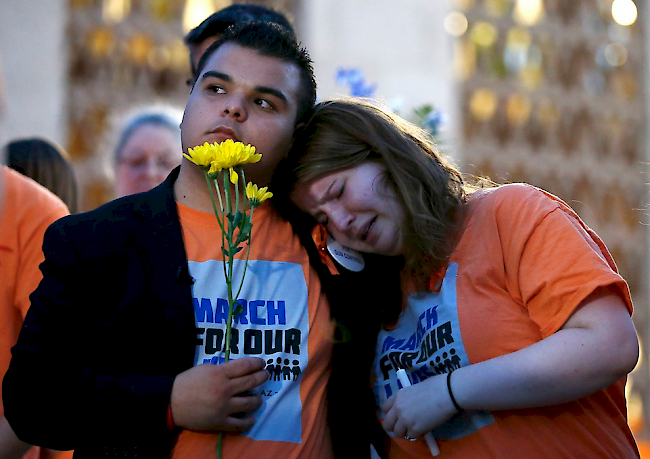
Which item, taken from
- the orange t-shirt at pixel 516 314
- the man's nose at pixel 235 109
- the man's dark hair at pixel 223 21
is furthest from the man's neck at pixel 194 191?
the man's dark hair at pixel 223 21

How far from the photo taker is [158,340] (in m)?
1.91

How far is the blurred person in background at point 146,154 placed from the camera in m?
3.48

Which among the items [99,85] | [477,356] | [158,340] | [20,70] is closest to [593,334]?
[477,356]

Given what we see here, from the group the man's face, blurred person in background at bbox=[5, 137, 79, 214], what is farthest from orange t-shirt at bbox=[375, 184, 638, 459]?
blurred person in background at bbox=[5, 137, 79, 214]

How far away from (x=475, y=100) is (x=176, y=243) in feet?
44.6

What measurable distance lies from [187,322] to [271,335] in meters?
0.21

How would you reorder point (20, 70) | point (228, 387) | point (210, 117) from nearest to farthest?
point (228, 387), point (210, 117), point (20, 70)

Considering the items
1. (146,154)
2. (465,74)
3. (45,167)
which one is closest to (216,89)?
A: (45,167)

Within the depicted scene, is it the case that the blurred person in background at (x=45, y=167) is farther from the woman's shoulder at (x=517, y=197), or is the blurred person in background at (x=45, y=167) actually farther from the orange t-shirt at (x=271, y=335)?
the woman's shoulder at (x=517, y=197)

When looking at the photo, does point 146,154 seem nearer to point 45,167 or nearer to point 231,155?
point 45,167

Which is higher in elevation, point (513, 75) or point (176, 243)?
point (176, 243)

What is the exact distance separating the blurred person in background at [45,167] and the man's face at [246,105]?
1.10 meters

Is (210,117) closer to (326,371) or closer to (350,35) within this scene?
(326,371)

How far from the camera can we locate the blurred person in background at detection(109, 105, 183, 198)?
3.48 m
